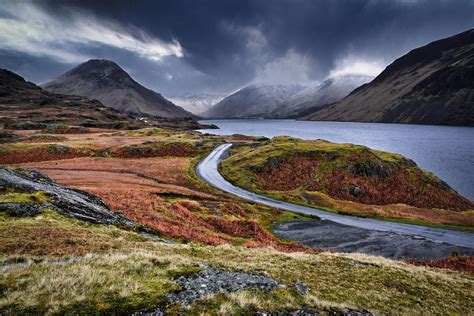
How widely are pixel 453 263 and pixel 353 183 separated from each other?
44073 millimetres

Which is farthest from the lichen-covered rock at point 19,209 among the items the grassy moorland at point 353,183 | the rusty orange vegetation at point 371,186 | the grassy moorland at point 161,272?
the rusty orange vegetation at point 371,186

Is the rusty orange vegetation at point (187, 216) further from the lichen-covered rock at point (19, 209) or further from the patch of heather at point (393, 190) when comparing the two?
the patch of heather at point (393, 190)

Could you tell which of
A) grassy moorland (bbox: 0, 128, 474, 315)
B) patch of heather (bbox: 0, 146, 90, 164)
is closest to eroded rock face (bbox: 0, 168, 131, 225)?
grassy moorland (bbox: 0, 128, 474, 315)

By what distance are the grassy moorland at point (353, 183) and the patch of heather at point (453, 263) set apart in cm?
2175

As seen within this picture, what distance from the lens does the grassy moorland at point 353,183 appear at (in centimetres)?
6328

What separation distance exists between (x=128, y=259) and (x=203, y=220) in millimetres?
27438

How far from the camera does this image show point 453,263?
34531 millimetres

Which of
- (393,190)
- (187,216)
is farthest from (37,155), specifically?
(393,190)

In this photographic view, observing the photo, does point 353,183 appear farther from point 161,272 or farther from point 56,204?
point 161,272

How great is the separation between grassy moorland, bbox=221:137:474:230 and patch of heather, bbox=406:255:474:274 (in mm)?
21745

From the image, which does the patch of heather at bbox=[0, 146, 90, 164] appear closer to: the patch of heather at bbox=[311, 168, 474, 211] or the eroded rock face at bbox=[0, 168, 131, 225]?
the eroded rock face at bbox=[0, 168, 131, 225]

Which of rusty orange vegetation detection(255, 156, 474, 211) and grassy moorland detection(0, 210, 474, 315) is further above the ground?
grassy moorland detection(0, 210, 474, 315)

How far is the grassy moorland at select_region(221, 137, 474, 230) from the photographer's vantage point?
63281 mm

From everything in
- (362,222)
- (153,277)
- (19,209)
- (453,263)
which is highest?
(19,209)
